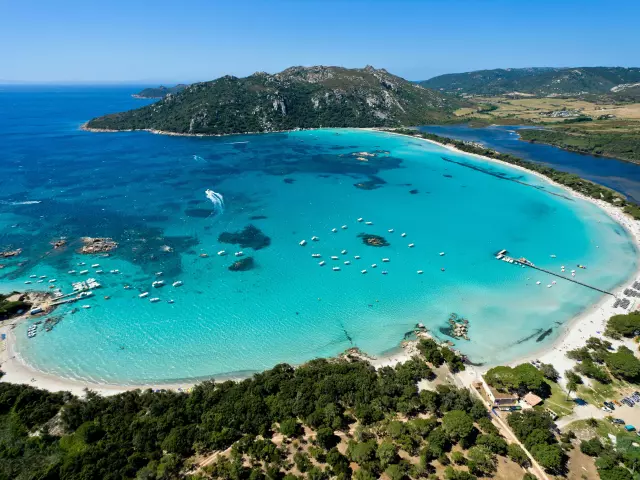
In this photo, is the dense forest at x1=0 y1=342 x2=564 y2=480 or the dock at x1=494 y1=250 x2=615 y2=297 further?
the dock at x1=494 y1=250 x2=615 y2=297

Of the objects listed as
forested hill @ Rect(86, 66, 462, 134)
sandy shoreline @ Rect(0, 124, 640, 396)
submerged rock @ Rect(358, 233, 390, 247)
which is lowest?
sandy shoreline @ Rect(0, 124, 640, 396)

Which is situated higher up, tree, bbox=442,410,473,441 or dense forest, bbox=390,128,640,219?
dense forest, bbox=390,128,640,219

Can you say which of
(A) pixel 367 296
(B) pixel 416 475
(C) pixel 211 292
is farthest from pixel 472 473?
(C) pixel 211 292

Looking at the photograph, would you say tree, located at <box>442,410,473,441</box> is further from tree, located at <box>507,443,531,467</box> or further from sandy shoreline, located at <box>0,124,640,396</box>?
sandy shoreline, located at <box>0,124,640,396</box>

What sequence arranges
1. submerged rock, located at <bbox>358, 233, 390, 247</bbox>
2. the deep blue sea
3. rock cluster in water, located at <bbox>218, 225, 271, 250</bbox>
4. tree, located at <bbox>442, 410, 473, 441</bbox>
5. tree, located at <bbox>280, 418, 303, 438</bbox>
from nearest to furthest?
tree, located at <bbox>442, 410, 473, 441</bbox> → tree, located at <bbox>280, 418, 303, 438</bbox> → the deep blue sea → rock cluster in water, located at <bbox>218, 225, 271, 250</bbox> → submerged rock, located at <bbox>358, 233, 390, 247</bbox>

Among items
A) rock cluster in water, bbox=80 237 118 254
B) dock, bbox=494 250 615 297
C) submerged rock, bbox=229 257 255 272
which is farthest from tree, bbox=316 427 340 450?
rock cluster in water, bbox=80 237 118 254

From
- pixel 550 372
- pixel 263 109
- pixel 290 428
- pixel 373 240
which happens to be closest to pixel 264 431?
pixel 290 428

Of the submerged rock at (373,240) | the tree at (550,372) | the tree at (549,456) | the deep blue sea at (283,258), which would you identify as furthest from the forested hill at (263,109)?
the tree at (549,456)
